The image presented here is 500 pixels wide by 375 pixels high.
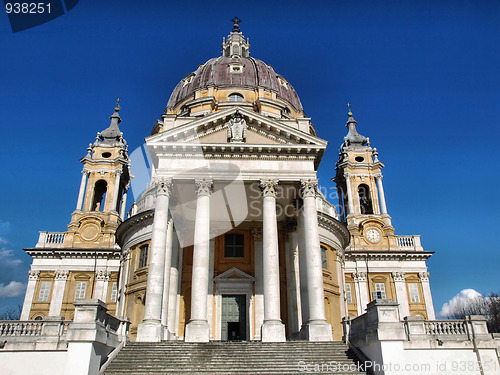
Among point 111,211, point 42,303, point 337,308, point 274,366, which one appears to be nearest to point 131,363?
point 274,366

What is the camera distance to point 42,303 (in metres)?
34.7

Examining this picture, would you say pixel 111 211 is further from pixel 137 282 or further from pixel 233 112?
pixel 233 112

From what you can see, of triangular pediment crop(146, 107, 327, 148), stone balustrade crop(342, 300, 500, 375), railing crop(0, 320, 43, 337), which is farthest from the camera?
triangular pediment crop(146, 107, 327, 148)

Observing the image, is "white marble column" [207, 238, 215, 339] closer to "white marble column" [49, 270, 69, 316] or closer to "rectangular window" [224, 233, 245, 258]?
"rectangular window" [224, 233, 245, 258]

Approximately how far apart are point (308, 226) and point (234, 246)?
7.60 m

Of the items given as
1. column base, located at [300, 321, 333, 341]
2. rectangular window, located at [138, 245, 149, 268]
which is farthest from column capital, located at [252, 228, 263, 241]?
column base, located at [300, 321, 333, 341]

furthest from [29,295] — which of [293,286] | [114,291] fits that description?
[293,286]

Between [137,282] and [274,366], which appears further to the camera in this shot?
[137,282]

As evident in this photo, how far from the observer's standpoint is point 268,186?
21031 mm

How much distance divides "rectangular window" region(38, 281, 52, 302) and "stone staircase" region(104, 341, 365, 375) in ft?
74.2

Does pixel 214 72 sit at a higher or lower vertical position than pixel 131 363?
higher

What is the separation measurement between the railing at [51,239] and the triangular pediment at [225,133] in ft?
71.8

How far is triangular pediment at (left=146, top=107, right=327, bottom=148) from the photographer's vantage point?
2141cm

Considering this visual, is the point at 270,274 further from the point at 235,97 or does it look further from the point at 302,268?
the point at 235,97
